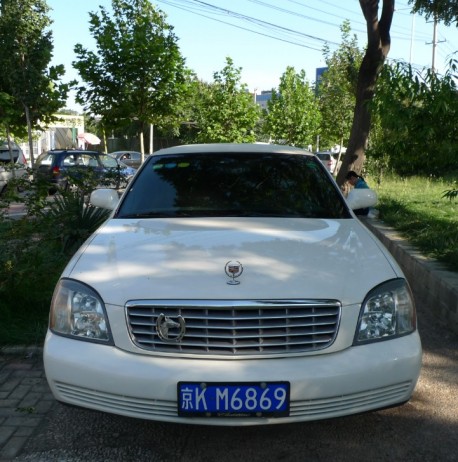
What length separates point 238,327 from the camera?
283 cm

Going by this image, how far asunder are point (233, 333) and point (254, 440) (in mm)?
777

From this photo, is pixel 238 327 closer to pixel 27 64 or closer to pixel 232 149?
pixel 232 149

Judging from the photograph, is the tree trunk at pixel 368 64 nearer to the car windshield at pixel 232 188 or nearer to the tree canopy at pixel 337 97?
the car windshield at pixel 232 188

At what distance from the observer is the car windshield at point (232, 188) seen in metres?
4.22

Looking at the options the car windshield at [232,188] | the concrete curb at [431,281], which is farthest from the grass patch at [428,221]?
the car windshield at [232,188]

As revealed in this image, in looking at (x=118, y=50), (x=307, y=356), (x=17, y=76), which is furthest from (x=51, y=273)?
(x=17, y=76)

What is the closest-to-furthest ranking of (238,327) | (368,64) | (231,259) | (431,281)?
(238,327), (231,259), (431,281), (368,64)

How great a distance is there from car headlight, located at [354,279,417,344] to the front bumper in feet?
0.25

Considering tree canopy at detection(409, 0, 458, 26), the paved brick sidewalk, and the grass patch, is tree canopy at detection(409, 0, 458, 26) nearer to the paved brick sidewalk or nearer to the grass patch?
the grass patch

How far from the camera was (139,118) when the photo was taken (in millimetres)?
16172

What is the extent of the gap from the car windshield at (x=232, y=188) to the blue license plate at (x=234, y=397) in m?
1.61

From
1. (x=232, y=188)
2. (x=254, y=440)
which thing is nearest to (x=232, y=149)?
(x=232, y=188)

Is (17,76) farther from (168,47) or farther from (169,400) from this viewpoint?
(169,400)

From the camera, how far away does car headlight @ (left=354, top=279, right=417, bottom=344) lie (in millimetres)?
2963
